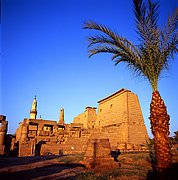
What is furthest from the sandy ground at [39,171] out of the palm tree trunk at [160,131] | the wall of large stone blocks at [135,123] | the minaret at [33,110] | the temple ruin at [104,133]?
the minaret at [33,110]

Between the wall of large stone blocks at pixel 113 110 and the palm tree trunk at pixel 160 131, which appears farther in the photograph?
the wall of large stone blocks at pixel 113 110

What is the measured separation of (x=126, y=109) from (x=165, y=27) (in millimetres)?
19900

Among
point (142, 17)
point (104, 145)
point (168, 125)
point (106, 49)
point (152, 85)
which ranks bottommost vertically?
point (104, 145)

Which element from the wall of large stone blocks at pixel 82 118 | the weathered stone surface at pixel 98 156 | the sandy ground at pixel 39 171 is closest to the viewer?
the sandy ground at pixel 39 171

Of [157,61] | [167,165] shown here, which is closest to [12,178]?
[167,165]

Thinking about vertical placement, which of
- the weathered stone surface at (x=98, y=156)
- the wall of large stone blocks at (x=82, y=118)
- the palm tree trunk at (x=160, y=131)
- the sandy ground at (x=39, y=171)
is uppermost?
the wall of large stone blocks at (x=82, y=118)

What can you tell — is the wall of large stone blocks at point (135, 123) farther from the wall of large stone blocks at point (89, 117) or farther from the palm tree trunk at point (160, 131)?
the palm tree trunk at point (160, 131)

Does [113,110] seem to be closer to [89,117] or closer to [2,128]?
[89,117]

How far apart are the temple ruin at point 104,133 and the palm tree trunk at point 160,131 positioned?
1446 centimetres

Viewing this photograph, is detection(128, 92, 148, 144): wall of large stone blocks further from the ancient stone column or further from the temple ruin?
the ancient stone column

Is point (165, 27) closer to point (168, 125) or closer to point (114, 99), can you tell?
point (168, 125)

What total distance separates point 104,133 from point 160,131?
23816 mm

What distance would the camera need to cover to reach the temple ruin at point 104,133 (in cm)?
2248

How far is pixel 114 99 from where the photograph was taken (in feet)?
98.6
